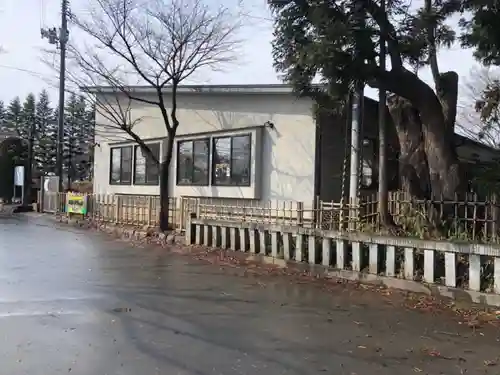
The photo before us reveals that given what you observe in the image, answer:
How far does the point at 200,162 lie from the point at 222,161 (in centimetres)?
106

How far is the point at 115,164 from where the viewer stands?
21844mm

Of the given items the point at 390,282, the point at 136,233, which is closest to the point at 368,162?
the point at 136,233

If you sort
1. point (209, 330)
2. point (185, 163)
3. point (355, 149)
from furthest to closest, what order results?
point (185, 163) < point (355, 149) < point (209, 330)

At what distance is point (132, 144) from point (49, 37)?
36.3 ft

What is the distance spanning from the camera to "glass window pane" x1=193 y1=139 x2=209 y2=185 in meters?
17.5

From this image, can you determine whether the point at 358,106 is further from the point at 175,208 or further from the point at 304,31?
the point at 175,208

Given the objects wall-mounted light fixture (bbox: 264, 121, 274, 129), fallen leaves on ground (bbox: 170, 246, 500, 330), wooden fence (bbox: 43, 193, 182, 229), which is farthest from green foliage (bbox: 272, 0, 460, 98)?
wooden fence (bbox: 43, 193, 182, 229)

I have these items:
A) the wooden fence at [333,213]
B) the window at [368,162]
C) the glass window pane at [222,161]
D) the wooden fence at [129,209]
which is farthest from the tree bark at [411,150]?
the wooden fence at [129,209]

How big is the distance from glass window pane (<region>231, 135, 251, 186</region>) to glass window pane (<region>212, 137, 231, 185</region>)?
8.5 inches

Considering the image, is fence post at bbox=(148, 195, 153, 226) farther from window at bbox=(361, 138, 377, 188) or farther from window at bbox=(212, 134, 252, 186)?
window at bbox=(361, 138, 377, 188)

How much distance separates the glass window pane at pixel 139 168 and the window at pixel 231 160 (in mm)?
4000

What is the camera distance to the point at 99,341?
5.34 metres

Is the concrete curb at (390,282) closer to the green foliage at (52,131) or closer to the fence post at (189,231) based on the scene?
the fence post at (189,231)

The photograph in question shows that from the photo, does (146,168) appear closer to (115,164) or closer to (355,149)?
(115,164)
